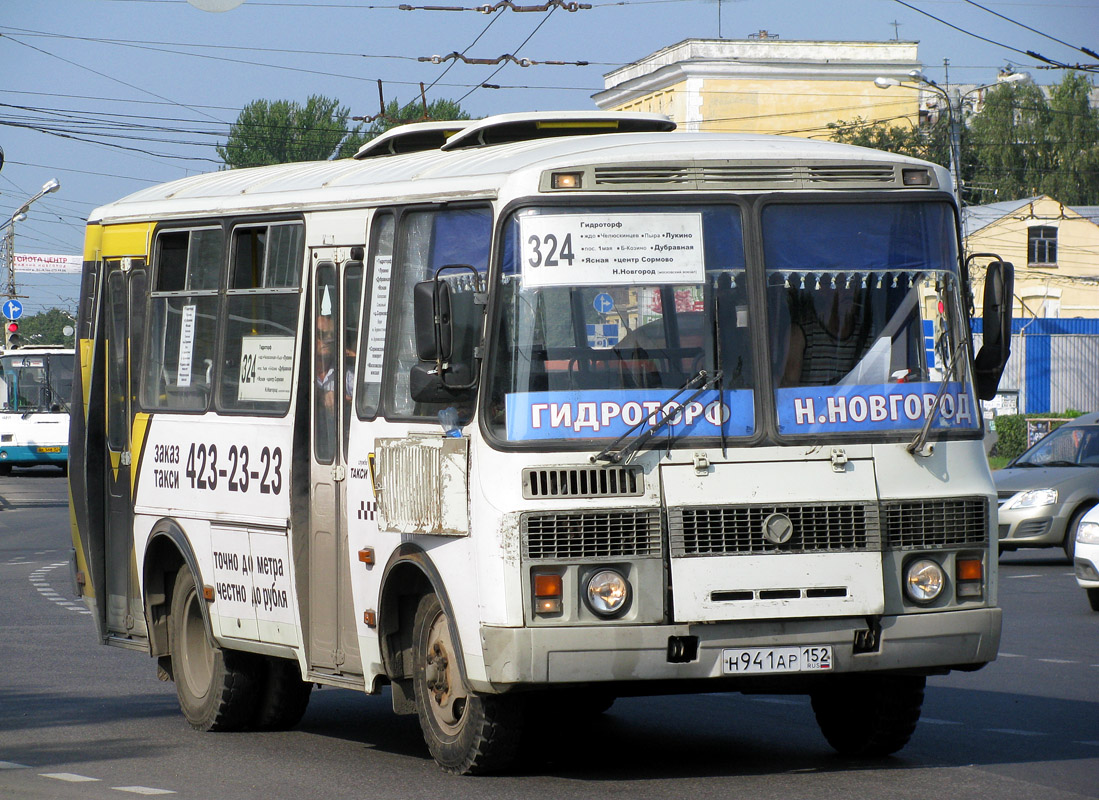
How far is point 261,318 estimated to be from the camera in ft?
32.5

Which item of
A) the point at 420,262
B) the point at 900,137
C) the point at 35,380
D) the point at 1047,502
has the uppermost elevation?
the point at 900,137

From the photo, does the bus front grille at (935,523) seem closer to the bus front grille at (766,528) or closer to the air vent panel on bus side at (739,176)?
the bus front grille at (766,528)

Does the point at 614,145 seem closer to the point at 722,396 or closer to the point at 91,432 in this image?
the point at 722,396

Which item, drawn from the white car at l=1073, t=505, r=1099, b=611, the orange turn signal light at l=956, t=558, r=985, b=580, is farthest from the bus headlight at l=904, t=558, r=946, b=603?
the white car at l=1073, t=505, r=1099, b=611

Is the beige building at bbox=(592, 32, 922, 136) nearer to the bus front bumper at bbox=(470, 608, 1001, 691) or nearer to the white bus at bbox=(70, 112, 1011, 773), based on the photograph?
the white bus at bbox=(70, 112, 1011, 773)

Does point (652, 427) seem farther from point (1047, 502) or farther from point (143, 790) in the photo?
point (1047, 502)

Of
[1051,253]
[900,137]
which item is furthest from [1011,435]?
[900,137]

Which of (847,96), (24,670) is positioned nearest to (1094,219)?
(847,96)

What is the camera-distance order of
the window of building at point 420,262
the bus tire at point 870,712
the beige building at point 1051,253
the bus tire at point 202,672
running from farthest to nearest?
the beige building at point 1051,253 → the bus tire at point 202,672 → the bus tire at point 870,712 → the window of building at point 420,262

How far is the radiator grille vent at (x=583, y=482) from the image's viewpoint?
25.0 feet

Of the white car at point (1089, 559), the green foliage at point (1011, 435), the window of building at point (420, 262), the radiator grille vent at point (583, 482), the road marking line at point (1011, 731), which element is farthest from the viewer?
the green foliage at point (1011, 435)

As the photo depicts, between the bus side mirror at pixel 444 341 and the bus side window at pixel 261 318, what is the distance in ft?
5.63

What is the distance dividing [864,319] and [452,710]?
249cm

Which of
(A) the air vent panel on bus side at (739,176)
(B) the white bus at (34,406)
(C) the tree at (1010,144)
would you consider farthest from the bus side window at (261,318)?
(C) the tree at (1010,144)
